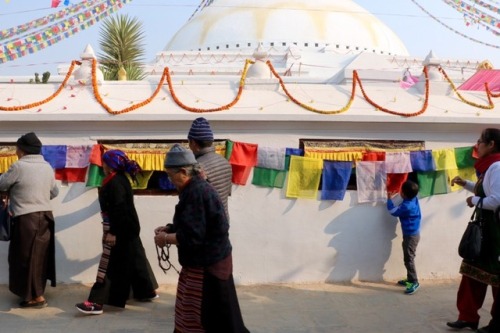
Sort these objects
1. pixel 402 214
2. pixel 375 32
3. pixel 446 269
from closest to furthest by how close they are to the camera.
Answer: pixel 402 214
pixel 446 269
pixel 375 32

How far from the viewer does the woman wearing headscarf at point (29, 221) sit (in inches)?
203

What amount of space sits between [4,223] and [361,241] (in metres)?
3.69

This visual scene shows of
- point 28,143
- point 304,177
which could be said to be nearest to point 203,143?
point 28,143

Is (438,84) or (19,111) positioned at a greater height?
(438,84)

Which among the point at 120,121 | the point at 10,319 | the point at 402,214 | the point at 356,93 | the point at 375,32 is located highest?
the point at 375,32

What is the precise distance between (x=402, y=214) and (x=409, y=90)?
1879 millimetres

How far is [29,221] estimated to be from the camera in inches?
206

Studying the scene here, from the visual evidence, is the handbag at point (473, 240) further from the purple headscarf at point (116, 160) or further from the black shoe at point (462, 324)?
the purple headscarf at point (116, 160)

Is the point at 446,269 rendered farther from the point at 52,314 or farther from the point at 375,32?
the point at 375,32

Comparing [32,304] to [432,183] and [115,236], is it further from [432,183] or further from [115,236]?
[432,183]

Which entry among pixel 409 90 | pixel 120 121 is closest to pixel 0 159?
pixel 120 121

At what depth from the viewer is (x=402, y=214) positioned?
19.8 feet

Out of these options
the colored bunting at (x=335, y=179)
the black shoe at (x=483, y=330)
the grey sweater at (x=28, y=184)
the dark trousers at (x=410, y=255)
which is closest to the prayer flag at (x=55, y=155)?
the grey sweater at (x=28, y=184)

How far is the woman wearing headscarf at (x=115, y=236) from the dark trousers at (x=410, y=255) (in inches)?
110
